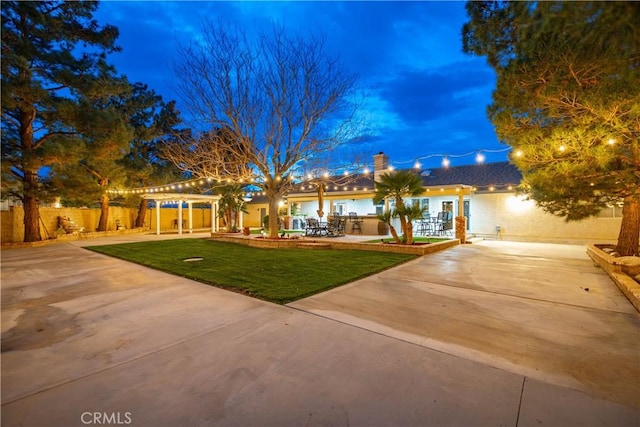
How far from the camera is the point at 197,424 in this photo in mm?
1816

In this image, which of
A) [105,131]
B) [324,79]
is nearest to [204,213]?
[105,131]

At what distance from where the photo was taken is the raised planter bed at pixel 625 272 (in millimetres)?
4211

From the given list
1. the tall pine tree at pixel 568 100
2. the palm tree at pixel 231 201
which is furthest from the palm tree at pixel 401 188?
the palm tree at pixel 231 201

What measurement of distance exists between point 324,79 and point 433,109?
122 feet

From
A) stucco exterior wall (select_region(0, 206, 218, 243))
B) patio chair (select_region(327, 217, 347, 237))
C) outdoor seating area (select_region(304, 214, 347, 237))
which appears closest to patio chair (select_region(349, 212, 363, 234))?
outdoor seating area (select_region(304, 214, 347, 237))

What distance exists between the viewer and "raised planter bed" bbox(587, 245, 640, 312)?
4211mm

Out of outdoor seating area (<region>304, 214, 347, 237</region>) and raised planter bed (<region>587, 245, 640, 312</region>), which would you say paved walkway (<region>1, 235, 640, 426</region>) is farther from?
outdoor seating area (<region>304, 214, 347, 237</region>)

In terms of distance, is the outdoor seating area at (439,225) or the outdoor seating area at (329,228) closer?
the outdoor seating area at (329,228)

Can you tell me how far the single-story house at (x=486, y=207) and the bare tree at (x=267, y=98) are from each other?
194 cm

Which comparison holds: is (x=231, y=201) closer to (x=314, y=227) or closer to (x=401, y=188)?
(x=314, y=227)

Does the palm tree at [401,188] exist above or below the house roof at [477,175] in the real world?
below

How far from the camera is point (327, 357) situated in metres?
2.63

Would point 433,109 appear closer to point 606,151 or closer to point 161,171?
point 161,171

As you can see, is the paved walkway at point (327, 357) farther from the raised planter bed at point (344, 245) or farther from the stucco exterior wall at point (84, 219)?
the stucco exterior wall at point (84, 219)
